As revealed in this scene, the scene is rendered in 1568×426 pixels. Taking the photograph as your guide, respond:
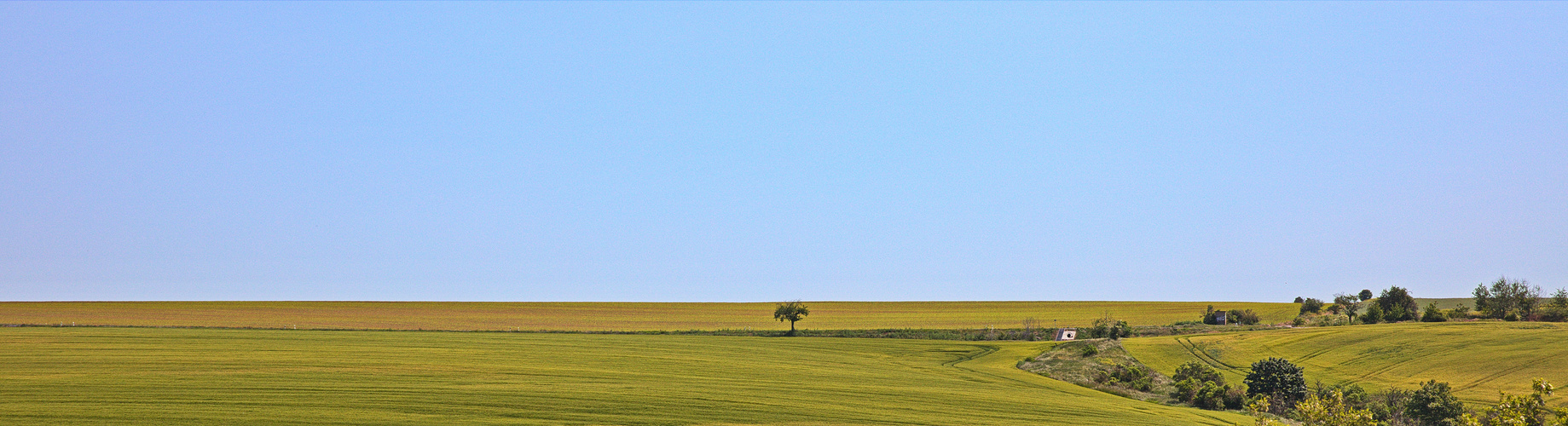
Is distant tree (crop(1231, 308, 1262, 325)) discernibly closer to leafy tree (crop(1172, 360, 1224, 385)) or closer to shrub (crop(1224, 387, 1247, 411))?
leafy tree (crop(1172, 360, 1224, 385))

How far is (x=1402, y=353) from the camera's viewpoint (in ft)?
166

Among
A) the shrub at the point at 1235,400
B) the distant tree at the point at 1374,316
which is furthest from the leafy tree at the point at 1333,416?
the distant tree at the point at 1374,316

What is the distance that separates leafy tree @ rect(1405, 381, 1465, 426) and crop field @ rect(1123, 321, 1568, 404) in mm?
2685

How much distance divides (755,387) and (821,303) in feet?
303

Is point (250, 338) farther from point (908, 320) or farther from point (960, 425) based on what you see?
point (908, 320)

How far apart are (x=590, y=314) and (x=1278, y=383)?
78.2m

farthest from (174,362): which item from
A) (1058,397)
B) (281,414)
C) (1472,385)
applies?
(1472,385)

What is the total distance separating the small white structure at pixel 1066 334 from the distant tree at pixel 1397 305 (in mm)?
25265

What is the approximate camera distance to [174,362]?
37.7 m

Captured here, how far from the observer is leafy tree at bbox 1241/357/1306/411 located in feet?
132

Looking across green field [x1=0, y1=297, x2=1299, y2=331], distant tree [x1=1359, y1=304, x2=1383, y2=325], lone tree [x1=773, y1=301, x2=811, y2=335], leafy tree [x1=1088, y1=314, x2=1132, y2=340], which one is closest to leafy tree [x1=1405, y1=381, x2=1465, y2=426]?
leafy tree [x1=1088, y1=314, x2=1132, y2=340]

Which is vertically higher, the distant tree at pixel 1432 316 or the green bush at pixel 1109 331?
the distant tree at pixel 1432 316

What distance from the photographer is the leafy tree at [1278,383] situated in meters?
40.3

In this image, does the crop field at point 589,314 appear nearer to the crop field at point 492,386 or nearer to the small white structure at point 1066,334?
the small white structure at point 1066,334
